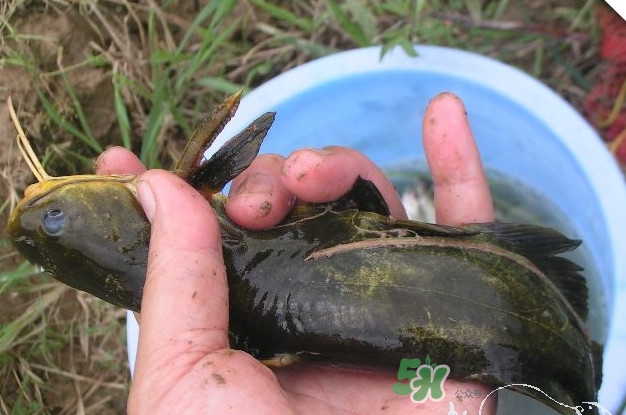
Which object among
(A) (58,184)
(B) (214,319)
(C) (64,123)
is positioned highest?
(C) (64,123)

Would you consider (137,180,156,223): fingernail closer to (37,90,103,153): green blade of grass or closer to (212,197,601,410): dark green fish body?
(212,197,601,410): dark green fish body

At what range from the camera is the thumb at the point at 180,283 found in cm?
197

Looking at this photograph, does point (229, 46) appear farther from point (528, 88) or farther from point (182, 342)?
point (182, 342)

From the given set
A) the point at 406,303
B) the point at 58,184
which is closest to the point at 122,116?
the point at 58,184

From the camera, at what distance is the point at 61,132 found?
154 inches

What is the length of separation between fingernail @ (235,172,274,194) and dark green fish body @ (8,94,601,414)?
0.22 metres

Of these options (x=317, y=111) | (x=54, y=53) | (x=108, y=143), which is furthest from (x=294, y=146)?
(x=54, y=53)

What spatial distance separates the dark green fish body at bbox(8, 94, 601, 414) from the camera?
225 cm

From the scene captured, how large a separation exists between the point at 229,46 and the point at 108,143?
0.92 metres

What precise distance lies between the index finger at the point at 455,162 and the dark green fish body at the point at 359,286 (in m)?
0.67

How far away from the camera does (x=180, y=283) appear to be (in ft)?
6.57

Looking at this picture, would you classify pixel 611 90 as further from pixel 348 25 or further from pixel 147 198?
pixel 147 198

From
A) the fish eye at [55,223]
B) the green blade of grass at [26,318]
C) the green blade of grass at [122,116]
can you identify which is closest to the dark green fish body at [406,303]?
the fish eye at [55,223]

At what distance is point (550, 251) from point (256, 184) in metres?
1.14
